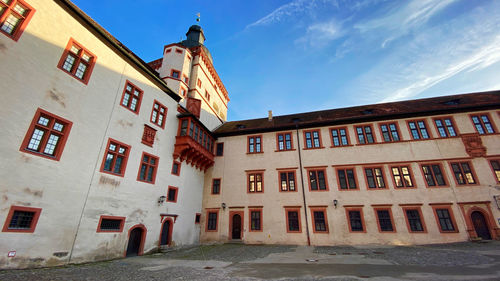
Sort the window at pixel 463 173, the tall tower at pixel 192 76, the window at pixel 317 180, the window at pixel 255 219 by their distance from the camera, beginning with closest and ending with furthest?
1. the window at pixel 463 173
2. the window at pixel 317 180
3. the window at pixel 255 219
4. the tall tower at pixel 192 76

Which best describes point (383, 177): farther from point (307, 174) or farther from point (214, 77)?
point (214, 77)

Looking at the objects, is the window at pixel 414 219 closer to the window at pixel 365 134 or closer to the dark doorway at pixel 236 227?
the window at pixel 365 134

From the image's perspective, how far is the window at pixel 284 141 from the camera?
22688 millimetres

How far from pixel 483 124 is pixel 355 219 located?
14671mm

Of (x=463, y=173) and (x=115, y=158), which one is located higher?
(x=463, y=173)

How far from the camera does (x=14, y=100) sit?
29.6ft

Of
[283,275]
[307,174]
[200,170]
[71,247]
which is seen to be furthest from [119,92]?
[307,174]

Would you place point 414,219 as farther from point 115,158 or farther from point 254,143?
point 115,158

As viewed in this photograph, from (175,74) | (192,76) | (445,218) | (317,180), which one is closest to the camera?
(445,218)

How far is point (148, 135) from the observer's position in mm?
15656

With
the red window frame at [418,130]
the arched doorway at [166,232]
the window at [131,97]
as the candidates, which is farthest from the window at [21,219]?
the red window frame at [418,130]

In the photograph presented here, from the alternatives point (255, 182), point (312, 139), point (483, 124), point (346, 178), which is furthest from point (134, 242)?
point (483, 124)

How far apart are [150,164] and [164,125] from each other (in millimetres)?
3642

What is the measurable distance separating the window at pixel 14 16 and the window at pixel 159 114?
8040 mm
